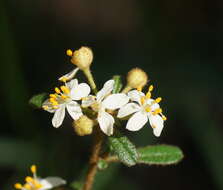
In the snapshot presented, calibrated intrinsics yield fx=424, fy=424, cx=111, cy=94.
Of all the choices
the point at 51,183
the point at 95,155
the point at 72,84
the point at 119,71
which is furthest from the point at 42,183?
the point at 119,71

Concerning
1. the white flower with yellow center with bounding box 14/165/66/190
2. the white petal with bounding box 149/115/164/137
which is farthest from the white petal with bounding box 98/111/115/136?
the white flower with yellow center with bounding box 14/165/66/190

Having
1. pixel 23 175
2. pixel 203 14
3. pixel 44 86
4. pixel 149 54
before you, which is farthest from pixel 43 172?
pixel 203 14

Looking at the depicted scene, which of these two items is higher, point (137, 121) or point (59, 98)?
point (59, 98)

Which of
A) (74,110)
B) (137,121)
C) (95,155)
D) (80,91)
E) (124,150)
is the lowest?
(95,155)

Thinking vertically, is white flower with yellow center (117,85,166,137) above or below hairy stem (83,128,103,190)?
above

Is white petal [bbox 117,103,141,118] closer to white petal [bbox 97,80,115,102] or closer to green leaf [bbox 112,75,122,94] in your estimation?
white petal [bbox 97,80,115,102]

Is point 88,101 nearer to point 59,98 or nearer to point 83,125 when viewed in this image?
point 83,125
